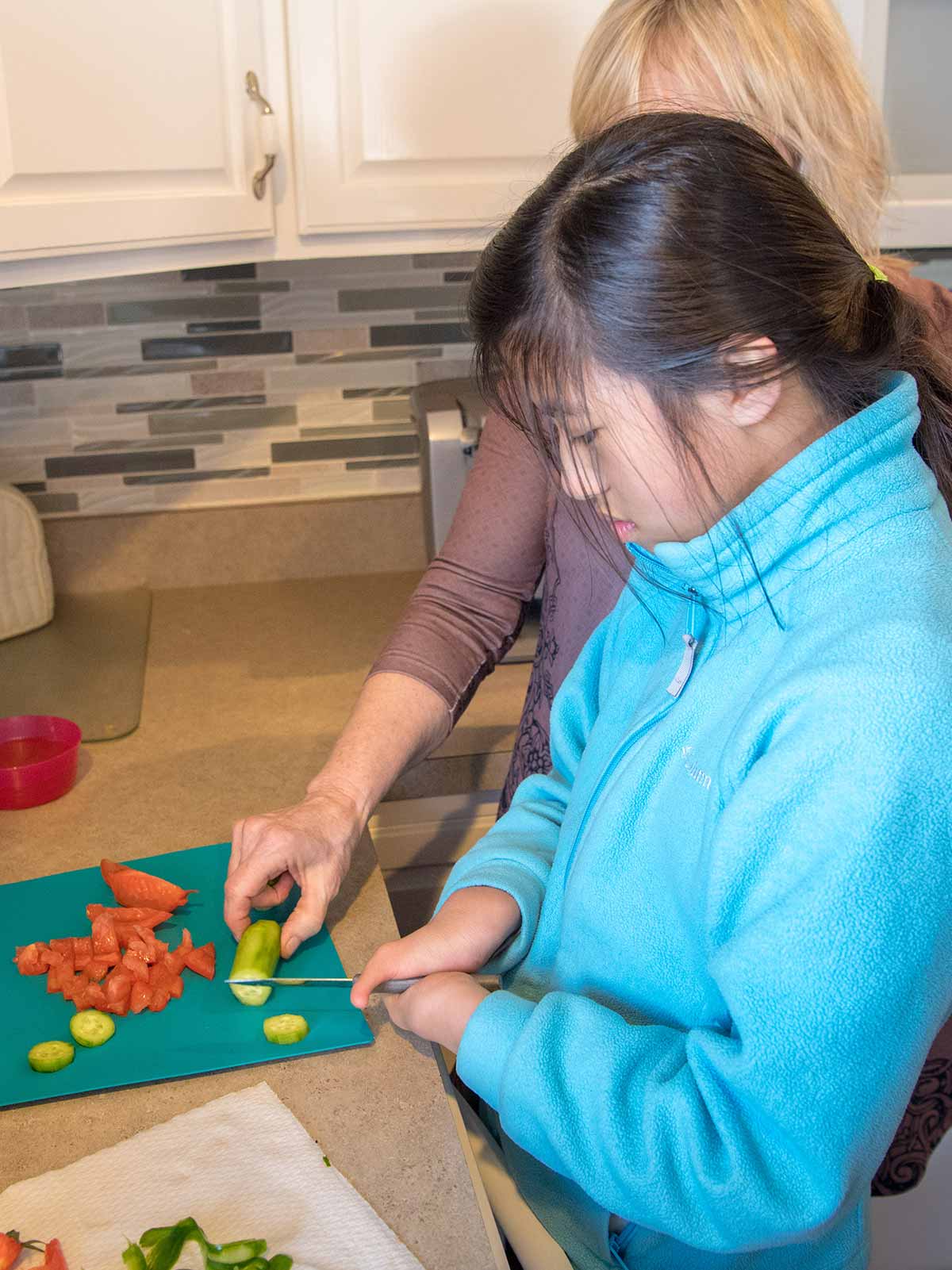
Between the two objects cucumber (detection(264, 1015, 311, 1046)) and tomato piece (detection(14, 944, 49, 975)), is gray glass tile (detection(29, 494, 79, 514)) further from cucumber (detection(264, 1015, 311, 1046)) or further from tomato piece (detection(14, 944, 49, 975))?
cucumber (detection(264, 1015, 311, 1046))

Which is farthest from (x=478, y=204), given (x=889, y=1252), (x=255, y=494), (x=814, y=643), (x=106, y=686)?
(x=889, y=1252)

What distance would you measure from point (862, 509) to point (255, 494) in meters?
1.41

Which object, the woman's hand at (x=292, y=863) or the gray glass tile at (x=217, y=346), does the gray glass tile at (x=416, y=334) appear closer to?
the gray glass tile at (x=217, y=346)

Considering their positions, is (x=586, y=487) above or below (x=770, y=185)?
below

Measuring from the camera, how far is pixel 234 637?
1796 mm

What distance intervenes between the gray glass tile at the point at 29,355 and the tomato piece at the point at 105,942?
3.56 feet

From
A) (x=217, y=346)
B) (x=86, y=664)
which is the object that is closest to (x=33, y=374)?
(x=217, y=346)

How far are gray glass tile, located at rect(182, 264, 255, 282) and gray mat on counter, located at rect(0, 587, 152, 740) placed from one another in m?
0.49

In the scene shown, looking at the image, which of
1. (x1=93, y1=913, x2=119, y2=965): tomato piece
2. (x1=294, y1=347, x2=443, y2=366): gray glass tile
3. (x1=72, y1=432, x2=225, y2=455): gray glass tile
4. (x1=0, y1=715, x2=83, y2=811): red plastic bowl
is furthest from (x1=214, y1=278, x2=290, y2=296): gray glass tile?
(x1=93, y1=913, x2=119, y2=965): tomato piece

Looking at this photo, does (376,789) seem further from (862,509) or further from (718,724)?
(862,509)

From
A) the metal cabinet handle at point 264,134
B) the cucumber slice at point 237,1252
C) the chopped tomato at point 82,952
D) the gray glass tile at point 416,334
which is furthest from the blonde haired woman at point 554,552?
the gray glass tile at point 416,334

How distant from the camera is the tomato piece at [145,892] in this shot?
1035 millimetres

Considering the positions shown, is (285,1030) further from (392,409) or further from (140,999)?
(392,409)

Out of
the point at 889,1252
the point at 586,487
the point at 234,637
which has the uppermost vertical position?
the point at 586,487
